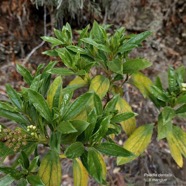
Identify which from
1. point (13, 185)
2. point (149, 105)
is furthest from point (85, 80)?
point (149, 105)

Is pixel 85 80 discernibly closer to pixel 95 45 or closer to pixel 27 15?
pixel 95 45

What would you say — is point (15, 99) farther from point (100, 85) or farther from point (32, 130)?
point (100, 85)

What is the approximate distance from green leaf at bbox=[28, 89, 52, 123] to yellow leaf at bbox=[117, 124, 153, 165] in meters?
0.43

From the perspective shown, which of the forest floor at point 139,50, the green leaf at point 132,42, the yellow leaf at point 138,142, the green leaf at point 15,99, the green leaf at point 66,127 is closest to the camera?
the green leaf at point 66,127

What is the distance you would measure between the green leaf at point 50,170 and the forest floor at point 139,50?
84cm

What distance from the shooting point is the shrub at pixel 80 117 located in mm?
1047

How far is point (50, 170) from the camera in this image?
1.14 metres

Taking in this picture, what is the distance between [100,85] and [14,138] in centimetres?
43

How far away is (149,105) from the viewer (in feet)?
8.21

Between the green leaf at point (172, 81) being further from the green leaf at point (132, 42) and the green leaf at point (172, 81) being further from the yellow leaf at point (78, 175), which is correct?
the yellow leaf at point (78, 175)

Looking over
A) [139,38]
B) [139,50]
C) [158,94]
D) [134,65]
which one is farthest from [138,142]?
[139,50]

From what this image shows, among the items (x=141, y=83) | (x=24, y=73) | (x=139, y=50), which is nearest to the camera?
(x=24, y=73)

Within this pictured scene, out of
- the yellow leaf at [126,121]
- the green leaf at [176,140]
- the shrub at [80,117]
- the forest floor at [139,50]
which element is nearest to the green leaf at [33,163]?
the shrub at [80,117]

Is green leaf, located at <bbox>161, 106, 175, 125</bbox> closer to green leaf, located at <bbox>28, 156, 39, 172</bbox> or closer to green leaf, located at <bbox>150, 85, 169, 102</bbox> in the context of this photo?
green leaf, located at <bbox>150, 85, 169, 102</bbox>
